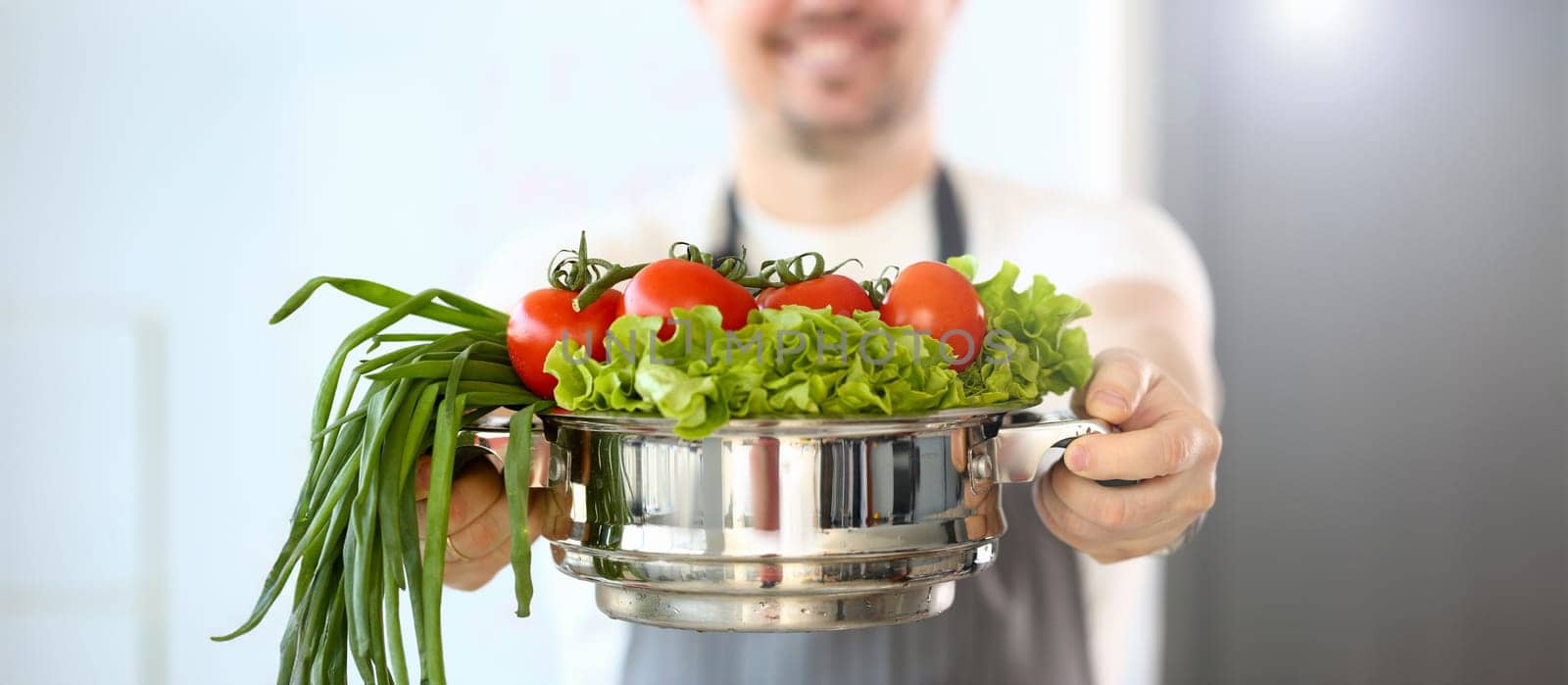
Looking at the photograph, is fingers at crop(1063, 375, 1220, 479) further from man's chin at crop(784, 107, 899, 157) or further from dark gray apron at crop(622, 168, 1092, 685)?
man's chin at crop(784, 107, 899, 157)

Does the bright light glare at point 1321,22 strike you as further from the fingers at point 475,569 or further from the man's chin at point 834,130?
the fingers at point 475,569

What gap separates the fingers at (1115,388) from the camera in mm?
769

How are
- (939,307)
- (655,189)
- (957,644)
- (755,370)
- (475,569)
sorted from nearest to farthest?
(755,370), (939,307), (475,569), (957,644), (655,189)

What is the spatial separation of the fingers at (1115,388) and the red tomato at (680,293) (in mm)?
268

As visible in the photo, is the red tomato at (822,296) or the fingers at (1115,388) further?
the fingers at (1115,388)

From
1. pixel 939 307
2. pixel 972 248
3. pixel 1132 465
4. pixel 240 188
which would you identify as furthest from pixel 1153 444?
pixel 240 188

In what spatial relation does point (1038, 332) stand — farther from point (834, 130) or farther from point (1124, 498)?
point (834, 130)

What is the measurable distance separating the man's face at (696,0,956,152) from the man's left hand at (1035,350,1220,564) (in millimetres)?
864

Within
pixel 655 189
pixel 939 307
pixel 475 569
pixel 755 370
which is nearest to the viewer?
pixel 755 370

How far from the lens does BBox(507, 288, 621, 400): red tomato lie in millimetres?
639

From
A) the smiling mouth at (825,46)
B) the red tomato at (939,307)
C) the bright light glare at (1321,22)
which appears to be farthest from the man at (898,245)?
the red tomato at (939,307)

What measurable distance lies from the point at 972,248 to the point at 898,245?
0.10m

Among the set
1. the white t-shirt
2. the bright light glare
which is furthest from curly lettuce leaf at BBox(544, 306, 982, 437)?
the bright light glare

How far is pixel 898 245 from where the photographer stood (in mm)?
1638
